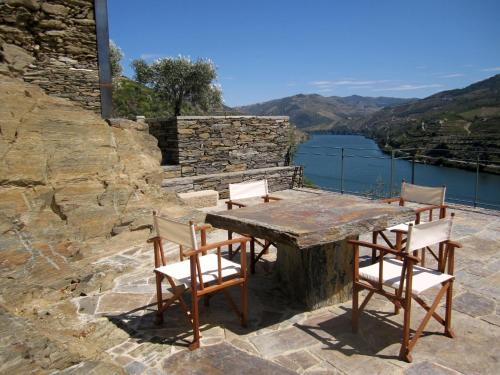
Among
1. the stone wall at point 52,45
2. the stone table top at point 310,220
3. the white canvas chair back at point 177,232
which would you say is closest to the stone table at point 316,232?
the stone table top at point 310,220

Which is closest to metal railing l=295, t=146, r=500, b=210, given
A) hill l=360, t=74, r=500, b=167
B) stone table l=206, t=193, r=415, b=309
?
hill l=360, t=74, r=500, b=167

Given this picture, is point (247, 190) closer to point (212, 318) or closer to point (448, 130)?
point (212, 318)

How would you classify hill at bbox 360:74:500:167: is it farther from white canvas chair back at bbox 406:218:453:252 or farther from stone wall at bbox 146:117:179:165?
stone wall at bbox 146:117:179:165

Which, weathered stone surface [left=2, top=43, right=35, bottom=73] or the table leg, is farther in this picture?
weathered stone surface [left=2, top=43, right=35, bottom=73]

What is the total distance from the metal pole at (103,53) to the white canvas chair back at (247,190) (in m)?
2.95

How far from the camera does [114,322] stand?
2.92 meters

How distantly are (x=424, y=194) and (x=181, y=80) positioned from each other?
650 inches

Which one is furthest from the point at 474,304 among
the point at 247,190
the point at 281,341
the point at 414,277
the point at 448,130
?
the point at 448,130

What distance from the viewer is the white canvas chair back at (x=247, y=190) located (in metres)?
4.28

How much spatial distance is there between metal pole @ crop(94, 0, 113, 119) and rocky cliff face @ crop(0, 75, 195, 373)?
1.06 m

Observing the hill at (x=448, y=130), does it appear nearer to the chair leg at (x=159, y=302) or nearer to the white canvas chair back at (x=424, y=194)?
the white canvas chair back at (x=424, y=194)

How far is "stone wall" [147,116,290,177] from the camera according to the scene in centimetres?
763

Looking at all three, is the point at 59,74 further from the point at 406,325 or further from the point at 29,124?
the point at 406,325

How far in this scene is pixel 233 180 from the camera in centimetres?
811
